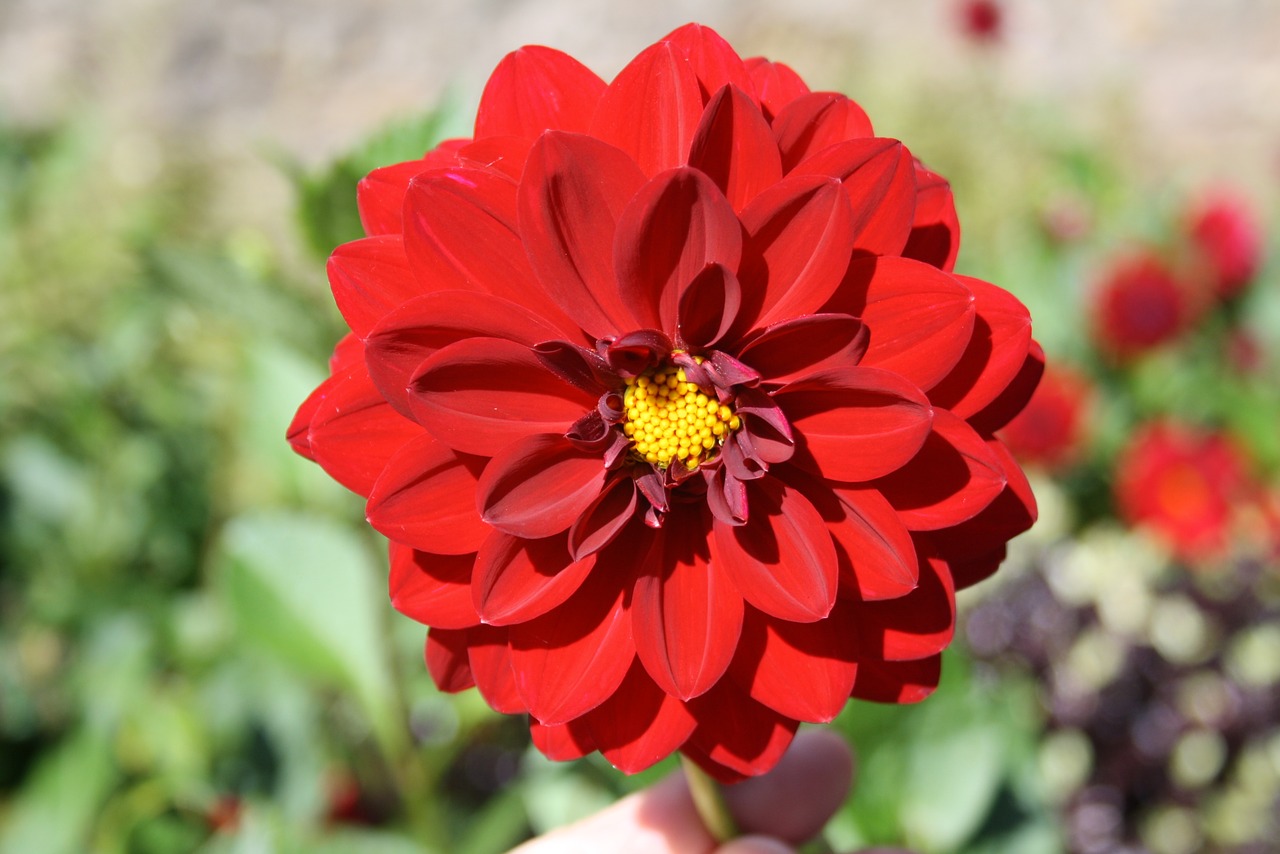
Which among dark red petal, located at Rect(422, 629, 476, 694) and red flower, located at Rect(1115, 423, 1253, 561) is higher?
dark red petal, located at Rect(422, 629, 476, 694)

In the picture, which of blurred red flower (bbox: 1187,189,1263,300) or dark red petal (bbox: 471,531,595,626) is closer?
dark red petal (bbox: 471,531,595,626)

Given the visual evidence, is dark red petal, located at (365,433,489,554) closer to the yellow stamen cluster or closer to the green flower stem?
the yellow stamen cluster

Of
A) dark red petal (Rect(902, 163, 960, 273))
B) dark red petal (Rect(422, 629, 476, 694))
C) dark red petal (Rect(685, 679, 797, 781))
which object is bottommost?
dark red petal (Rect(685, 679, 797, 781))

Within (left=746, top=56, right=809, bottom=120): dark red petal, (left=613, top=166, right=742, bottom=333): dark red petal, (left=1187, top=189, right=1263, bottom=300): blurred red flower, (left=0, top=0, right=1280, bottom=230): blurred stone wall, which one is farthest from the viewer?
(left=0, top=0, right=1280, bottom=230): blurred stone wall

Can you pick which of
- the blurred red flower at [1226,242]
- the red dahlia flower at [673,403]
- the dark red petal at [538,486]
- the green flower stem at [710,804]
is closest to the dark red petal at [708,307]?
the red dahlia flower at [673,403]

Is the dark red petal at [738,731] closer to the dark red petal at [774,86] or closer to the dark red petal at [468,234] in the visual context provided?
the dark red petal at [468,234]

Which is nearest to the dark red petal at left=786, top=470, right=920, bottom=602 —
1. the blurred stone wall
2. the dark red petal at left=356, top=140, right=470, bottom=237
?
the dark red petal at left=356, top=140, right=470, bottom=237

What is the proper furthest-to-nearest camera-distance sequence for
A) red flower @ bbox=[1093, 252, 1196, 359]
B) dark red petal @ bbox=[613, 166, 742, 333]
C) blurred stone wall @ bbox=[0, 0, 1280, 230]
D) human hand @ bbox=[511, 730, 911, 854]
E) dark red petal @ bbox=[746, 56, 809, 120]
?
1. blurred stone wall @ bbox=[0, 0, 1280, 230]
2. red flower @ bbox=[1093, 252, 1196, 359]
3. human hand @ bbox=[511, 730, 911, 854]
4. dark red petal @ bbox=[746, 56, 809, 120]
5. dark red petal @ bbox=[613, 166, 742, 333]
